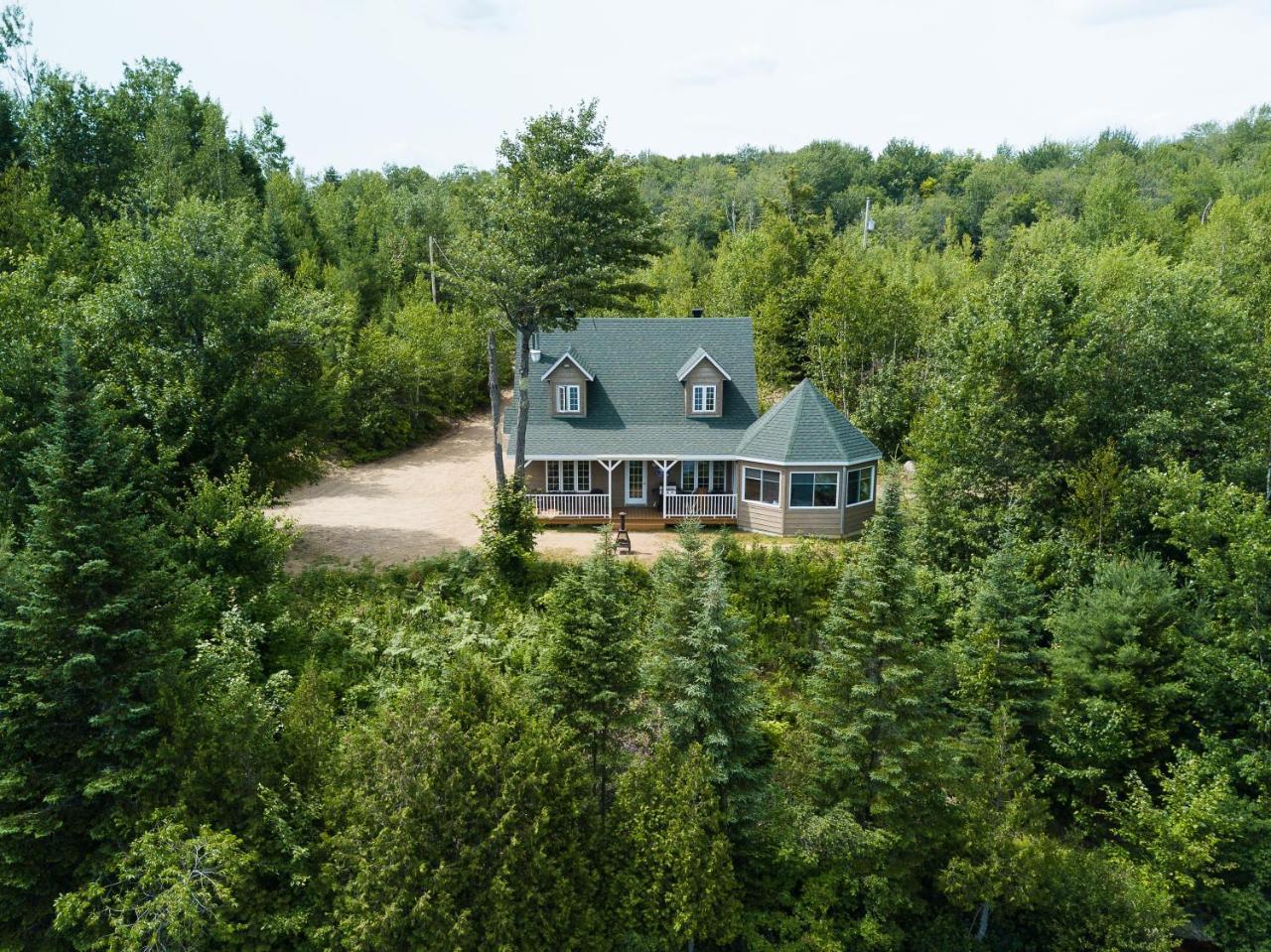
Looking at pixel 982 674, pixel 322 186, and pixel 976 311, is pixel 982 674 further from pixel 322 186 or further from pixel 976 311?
pixel 322 186

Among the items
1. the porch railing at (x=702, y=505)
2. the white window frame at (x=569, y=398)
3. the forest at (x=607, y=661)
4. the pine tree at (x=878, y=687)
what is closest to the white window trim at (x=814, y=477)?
the forest at (x=607, y=661)

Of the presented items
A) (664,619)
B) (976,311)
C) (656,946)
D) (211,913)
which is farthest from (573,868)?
(976,311)

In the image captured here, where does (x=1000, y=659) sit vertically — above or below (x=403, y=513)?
below

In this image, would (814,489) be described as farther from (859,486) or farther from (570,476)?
(570,476)

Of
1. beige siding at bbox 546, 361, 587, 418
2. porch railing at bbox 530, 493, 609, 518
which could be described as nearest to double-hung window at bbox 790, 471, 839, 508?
porch railing at bbox 530, 493, 609, 518

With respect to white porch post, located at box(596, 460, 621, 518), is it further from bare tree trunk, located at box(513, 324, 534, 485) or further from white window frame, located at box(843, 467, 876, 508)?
white window frame, located at box(843, 467, 876, 508)

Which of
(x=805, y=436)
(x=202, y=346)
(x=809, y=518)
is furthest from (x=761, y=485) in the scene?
(x=202, y=346)

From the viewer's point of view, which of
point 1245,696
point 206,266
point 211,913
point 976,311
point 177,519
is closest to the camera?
point 211,913
